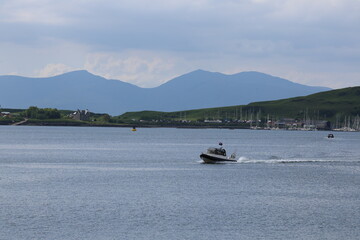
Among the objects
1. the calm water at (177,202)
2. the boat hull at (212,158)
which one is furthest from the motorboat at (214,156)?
the calm water at (177,202)

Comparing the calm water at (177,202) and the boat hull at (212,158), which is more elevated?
the boat hull at (212,158)

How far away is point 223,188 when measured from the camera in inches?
3199

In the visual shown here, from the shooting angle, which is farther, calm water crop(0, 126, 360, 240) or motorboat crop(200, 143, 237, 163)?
motorboat crop(200, 143, 237, 163)

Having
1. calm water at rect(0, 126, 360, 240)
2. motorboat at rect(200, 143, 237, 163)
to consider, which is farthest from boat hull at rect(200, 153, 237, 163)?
calm water at rect(0, 126, 360, 240)

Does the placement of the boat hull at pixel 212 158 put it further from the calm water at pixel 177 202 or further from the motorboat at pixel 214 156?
the calm water at pixel 177 202

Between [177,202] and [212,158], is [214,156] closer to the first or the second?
[212,158]

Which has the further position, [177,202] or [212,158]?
[212,158]

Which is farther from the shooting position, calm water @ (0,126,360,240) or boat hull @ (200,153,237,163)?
A: boat hull @ (200,153,237,163)

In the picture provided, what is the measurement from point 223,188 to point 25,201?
1014 inches

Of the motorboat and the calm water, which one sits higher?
the motorboat

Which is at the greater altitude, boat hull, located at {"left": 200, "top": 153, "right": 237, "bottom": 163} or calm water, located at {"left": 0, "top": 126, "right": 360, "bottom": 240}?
boat hull, located at {"left": 200, "top": 153, "right": 237, "bottom": 163}

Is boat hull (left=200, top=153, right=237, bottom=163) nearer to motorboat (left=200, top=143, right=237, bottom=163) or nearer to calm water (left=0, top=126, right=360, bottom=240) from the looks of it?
motorboat (left=200, top=143, right=237, bottom=163)

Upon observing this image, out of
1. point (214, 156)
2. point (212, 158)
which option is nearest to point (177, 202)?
point (214, 156)

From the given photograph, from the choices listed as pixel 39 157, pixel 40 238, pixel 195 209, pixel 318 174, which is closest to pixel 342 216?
pixel 195 209
